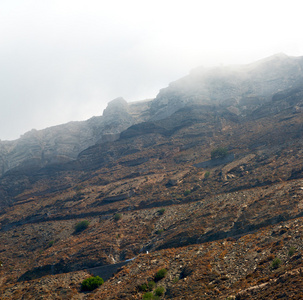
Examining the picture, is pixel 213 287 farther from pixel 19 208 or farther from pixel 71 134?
pixel 71 134

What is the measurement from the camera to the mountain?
26.3 metres

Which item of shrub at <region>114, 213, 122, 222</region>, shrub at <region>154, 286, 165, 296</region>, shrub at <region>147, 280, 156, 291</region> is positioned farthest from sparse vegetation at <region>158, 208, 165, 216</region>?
shrub at <region>154, 286, 165, 296</region>

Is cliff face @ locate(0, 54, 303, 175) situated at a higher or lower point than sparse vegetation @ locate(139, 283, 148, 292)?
higher

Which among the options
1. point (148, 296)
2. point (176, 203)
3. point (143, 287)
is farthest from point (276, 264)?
point (176, 203)

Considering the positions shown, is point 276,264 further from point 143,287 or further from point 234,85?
point 234,85

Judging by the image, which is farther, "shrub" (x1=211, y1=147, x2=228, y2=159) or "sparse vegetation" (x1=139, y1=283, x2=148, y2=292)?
"shrub" (x1=211, y1=147, x2=228, y2=159)

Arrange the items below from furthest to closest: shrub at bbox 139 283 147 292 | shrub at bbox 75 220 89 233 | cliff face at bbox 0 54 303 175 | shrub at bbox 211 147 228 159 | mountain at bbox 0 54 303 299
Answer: cliff face at bbox 0 54 303 175, shrub at bbox 211 147 228 159, shrub at bbox 75 220 89 233, shrub at bbox 139 283 147 292, mountain at bbox 0 54 303 299

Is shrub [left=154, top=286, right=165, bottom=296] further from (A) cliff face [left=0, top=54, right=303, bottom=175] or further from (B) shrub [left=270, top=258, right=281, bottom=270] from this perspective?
(A) cliff face [left=0, top=54, right=303, bottom=175]

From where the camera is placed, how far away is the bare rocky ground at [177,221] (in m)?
24.6

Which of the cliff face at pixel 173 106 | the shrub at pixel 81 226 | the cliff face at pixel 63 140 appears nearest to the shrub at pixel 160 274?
the shrub at pixel 81 226

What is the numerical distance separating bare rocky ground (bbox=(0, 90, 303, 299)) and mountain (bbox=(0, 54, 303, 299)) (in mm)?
200

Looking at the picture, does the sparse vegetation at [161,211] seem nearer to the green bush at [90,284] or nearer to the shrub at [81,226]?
the shrub at [81,226]

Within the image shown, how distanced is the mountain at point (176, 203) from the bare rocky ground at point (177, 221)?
0.20 m

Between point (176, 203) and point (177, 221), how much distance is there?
10.2m
